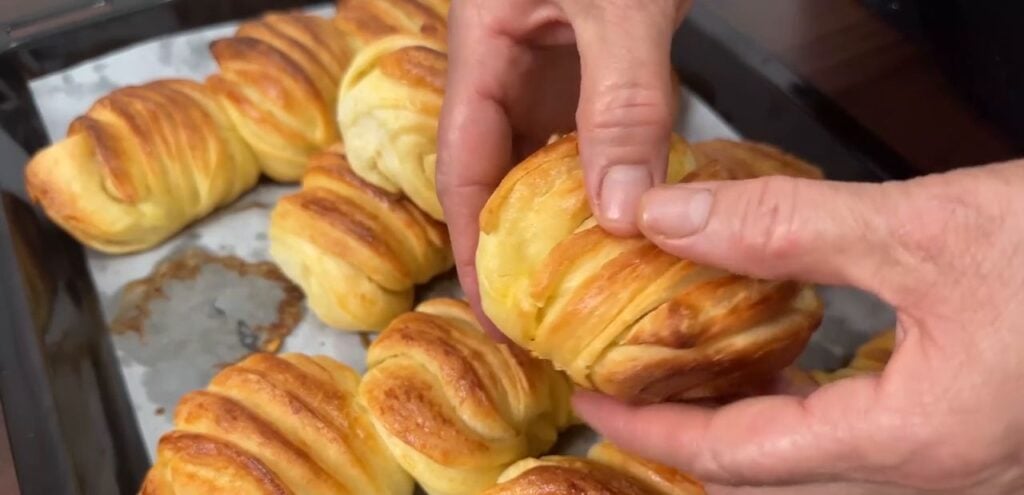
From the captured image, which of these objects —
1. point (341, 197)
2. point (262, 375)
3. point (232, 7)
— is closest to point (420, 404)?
point (262, 375)

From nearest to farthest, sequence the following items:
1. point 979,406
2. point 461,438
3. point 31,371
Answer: point 979,406 < point 461,438 < point 31,371

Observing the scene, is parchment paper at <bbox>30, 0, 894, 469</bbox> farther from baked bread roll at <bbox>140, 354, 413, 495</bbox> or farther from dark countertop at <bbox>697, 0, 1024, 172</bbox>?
dark countertop at <bbox>697, 0, 1024, 172</bbox>

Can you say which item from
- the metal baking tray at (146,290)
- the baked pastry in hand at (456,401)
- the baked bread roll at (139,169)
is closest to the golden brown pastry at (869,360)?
the metal baking tray at (146,290)

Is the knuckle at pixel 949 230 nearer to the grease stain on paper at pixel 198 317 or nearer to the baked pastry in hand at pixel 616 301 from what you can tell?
the baked pastry in hand at pixel 616 301

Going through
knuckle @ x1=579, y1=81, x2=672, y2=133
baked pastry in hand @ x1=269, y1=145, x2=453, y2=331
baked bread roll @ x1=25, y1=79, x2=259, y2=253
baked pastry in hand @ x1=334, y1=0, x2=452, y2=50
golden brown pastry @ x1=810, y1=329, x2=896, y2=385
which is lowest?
golden brown pastry @ x1=810, y1=329, x2=896, y2=385

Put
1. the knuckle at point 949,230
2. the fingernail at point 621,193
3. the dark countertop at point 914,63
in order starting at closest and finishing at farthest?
1. the knuckle at point 949,230
2. the fingernail at point 621,193
3. the dark countertop at point 914,63

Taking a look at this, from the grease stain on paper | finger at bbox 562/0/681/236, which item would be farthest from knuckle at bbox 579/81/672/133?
the grease stain on paper

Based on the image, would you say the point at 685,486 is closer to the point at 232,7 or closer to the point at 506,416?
the point at 506,416

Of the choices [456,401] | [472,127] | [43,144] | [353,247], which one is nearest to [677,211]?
[472,127]
